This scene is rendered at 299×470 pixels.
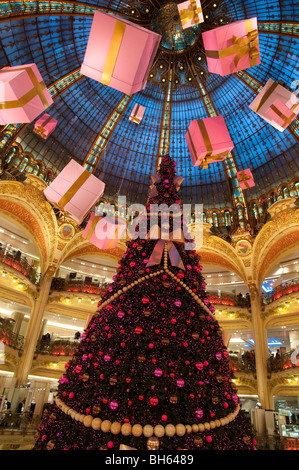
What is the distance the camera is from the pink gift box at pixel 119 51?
5129 mm

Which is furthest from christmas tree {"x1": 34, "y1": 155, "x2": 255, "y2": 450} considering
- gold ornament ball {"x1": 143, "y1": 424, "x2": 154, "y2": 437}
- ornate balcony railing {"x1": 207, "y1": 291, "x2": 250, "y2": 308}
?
ornate balcony railing {"x1": 207, "y1": 291, "x2": 250, "y2": 308}

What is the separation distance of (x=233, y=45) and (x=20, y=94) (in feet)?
16.7

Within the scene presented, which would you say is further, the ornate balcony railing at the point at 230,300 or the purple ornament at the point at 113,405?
the ornate balcony railing at the point at 230,300

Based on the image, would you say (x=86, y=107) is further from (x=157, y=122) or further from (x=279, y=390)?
(x=279, y=390)

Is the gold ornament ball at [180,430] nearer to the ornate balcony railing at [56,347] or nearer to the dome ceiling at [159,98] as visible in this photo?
the ornate balcony railing at [56,347]

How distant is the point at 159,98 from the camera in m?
17.8

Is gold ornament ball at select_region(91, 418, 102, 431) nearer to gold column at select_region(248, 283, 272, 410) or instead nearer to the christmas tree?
the christmas tree

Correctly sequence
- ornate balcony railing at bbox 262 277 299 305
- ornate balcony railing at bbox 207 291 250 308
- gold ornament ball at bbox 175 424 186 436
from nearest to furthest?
gold ornament ball at bbox 175 424 186 436, ornate balcony railing at bbox 262 277 299 305, ornate balcony railing at bbox 207 291 250 308

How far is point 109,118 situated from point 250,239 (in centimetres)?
1166

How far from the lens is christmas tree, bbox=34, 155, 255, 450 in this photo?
11.2ft

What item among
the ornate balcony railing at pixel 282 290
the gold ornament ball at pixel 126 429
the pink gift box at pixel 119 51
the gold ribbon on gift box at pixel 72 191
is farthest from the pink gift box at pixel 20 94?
the ornate balcony railing at pixel 282 290

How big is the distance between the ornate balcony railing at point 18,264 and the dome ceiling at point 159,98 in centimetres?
581

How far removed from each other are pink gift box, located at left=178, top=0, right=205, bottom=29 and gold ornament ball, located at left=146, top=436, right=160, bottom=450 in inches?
386

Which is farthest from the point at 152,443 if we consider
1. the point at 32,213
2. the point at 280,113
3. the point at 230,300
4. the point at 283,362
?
the point at 230,300
